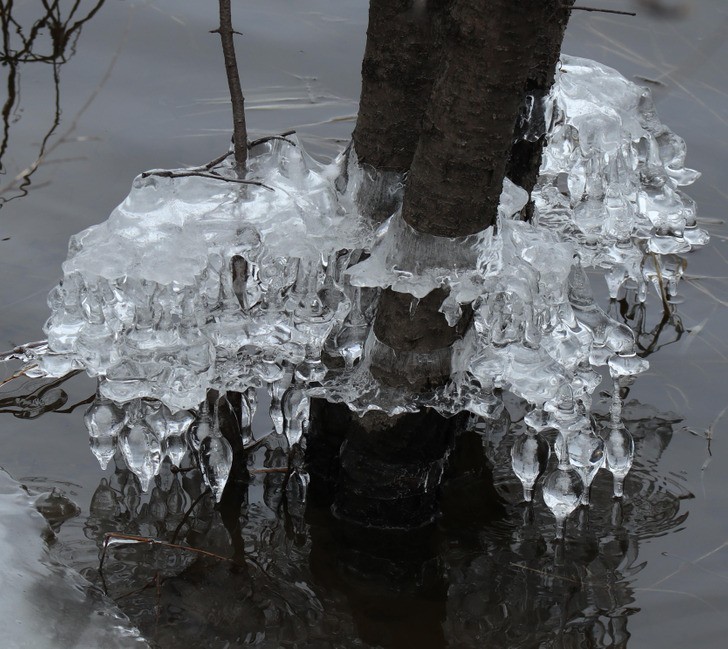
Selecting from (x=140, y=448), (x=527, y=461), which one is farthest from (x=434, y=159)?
(x=140, y=448)

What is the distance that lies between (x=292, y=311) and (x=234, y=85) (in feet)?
1.82

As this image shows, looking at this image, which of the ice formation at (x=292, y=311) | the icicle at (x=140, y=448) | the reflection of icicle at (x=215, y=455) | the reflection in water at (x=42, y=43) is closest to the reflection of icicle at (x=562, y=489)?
the ice formation at (x=292, y=311)

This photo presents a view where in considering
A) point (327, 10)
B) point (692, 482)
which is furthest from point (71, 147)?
point (692, 482)

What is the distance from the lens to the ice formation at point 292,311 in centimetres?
233

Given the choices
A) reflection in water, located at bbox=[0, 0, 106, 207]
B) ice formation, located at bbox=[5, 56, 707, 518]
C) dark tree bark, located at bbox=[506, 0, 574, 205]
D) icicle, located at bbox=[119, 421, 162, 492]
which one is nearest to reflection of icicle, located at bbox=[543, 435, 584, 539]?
ice formation, located at bbox=[5, 56, 707, 518]

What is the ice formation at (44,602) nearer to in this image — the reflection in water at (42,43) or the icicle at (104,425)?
the icicle at (104,425)

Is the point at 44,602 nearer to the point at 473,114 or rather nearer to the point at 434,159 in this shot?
the point at 434,159

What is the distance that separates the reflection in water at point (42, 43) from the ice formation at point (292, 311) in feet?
5.99

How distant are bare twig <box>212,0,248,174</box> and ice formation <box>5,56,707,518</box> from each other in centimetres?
8

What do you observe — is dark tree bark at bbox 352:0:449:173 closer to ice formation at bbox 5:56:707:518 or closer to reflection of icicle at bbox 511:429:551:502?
ice formation at bbox 5:56:707:518

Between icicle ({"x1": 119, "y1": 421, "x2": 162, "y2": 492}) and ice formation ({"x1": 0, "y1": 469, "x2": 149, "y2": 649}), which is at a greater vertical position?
icicle ({"x1": 119, "y1": 421, "x2": 162, "y2": 492})

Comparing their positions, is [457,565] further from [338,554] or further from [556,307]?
[556,307]

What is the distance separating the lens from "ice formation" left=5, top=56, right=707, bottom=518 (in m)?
2.33

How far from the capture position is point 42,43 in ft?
15.4
